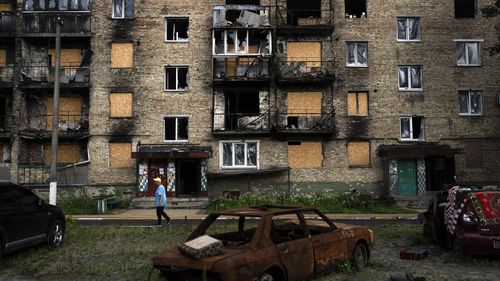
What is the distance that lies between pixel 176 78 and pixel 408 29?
49.2ft

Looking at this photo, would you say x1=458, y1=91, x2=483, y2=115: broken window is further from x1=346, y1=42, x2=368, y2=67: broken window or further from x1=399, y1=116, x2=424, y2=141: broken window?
x1=346, y1=42, x2=368, y2=67: broken window

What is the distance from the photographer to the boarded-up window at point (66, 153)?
28750 mm

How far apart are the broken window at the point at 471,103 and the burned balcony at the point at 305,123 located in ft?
27.5

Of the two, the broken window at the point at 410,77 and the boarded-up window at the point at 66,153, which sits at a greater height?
the broken window at the point at 410,77

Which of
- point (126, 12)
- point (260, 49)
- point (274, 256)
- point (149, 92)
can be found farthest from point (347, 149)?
point (274, 256)

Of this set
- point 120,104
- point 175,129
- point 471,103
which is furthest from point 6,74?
point 471,103

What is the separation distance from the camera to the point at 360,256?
29.7ft


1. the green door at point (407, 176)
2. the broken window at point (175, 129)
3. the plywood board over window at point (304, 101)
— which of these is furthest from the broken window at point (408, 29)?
the broken window at point (175, 129)

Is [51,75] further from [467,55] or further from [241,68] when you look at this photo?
[467,55]

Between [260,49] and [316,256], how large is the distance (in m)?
22.5

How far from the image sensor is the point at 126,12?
2945cm

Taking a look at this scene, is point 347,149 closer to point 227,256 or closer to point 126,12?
point 126,12

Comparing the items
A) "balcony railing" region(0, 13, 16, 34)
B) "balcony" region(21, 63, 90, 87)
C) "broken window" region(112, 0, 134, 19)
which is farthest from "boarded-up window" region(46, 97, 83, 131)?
"broken window" region(112, 0, 134, 19)

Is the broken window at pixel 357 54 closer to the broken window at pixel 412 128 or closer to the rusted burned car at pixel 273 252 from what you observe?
the broken window at pixel 412 128
